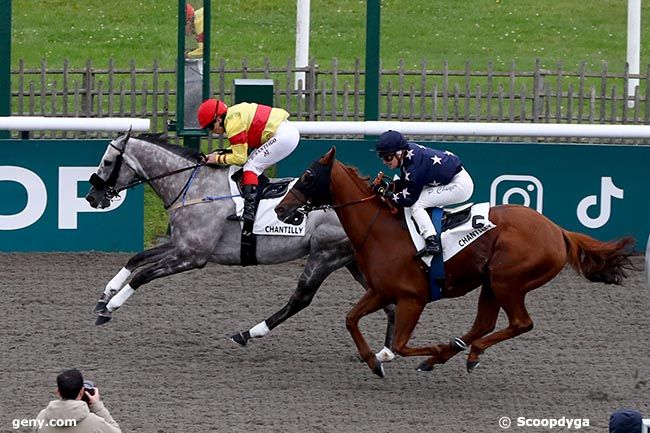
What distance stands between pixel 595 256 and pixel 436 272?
47.2 inches

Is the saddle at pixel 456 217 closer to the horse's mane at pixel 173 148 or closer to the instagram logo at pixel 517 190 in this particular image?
the horse's mane at pixel 173 148

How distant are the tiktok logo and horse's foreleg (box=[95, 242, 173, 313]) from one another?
4.36m

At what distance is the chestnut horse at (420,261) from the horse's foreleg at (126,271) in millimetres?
1696

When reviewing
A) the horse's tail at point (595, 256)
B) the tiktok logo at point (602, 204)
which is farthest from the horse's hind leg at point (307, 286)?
the tiktok logo at point (602, 204)

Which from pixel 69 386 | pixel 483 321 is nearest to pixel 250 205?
pixel 483 321

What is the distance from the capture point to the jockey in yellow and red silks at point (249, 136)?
11352 millimetres

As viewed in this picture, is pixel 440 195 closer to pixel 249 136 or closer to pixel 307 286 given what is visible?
pixel 307 286

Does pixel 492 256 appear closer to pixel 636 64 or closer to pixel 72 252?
→ pixel 72 252

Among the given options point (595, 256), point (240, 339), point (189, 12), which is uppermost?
point (189, 12)

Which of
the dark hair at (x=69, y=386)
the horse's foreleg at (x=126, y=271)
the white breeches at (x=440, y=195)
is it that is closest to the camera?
the dark hair at (x=69, y=386)

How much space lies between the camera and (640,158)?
1385 cm

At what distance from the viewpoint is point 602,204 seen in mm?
13922

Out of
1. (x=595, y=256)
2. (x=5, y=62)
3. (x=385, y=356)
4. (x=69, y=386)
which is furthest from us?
(x=5, y=62)

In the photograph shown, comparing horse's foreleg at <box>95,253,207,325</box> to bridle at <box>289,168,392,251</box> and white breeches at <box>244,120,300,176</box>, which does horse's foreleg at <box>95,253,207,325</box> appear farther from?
bridle at <box>289,168,392,251</box>
